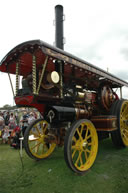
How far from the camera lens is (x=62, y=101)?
3.45 metres

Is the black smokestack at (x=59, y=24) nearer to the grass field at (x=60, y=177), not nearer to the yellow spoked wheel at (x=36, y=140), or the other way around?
the yellow spoked wheel at (x=36, y=140)

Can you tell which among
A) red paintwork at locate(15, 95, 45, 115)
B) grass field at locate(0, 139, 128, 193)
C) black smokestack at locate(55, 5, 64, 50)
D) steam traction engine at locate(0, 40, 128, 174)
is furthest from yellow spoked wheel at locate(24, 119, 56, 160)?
black smokestack at locate(55, 5, 64, 50)

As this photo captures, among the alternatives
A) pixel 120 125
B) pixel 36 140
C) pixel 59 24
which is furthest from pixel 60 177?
pixel 59 24

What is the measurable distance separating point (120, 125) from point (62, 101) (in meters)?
1.82

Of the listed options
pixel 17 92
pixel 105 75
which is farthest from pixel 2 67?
pixel 105 75

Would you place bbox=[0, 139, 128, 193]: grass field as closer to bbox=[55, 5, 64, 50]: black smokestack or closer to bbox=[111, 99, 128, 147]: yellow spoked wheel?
bbox=[111, 99, 128, 147]: yellow spoked wheel

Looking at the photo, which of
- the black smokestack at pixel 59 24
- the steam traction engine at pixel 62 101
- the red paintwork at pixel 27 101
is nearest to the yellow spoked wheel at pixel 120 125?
the steam traction engine at pixel 62 101

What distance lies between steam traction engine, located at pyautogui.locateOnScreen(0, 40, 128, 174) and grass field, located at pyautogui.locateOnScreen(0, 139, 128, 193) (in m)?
0.21

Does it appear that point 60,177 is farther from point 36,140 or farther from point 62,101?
point 62,101

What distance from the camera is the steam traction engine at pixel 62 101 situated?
9.75 ft

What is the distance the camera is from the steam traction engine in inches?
117

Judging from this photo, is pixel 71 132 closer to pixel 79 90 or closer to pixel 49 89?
pixel 49 89

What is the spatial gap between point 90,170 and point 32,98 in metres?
1.79

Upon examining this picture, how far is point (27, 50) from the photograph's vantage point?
3.13 m
